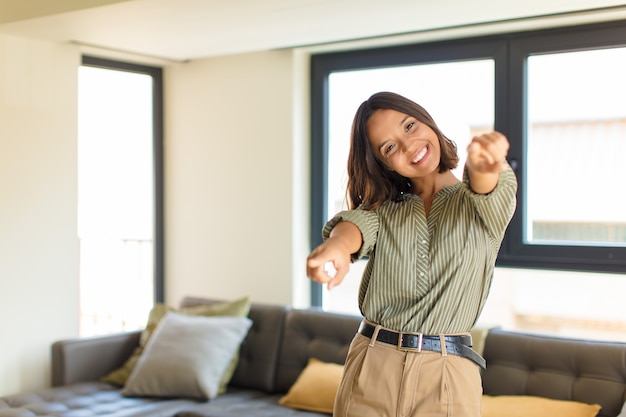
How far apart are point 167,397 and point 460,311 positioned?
7.57ft

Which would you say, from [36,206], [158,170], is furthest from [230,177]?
[36,206]

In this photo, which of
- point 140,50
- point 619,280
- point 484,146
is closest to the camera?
point 484,146

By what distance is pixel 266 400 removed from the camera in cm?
356

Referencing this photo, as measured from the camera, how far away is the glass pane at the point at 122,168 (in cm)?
469

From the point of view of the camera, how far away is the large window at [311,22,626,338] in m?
3.42

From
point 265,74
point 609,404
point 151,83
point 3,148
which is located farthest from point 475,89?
point 3,148

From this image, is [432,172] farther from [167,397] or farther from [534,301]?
[534,301]

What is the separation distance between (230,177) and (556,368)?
2.14 meters

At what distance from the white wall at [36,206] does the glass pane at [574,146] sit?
2340mm

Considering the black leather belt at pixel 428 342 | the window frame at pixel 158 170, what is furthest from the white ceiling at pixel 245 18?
the black leather belt at pixel 428 342

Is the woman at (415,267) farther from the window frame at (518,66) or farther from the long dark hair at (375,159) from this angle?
the window frame at (518,66)

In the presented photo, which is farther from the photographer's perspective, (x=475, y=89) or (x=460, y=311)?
(x=475, y=89)

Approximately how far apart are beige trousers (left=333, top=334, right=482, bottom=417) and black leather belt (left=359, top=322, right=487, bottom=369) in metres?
0.01

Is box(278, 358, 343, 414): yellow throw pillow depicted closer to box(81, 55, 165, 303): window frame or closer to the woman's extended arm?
box(81, 55, 165, 303): window frame
